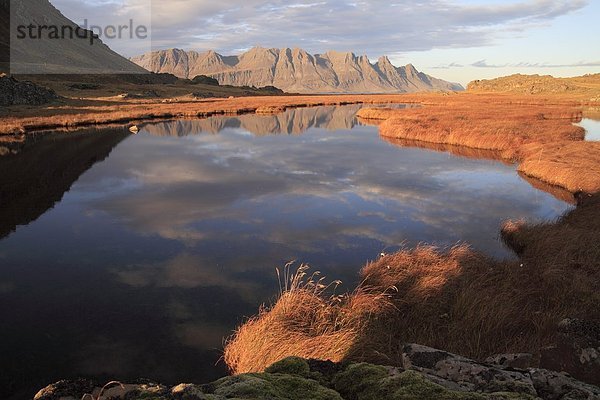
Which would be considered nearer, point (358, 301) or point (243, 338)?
point (243, 338)

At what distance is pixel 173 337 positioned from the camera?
10.6 metres

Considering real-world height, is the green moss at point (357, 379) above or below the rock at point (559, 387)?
below

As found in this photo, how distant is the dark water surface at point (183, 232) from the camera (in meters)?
10.3

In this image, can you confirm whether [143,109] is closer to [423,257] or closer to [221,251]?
[221,251]

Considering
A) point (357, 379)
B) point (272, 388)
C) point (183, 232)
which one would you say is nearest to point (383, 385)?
point (357, 379)

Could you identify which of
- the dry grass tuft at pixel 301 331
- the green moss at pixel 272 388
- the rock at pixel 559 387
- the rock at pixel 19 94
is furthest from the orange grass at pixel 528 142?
the rock at pixel 19 94

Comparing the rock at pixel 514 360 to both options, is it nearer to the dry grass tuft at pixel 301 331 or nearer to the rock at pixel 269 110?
the dry grass tuft at pixel 301 331

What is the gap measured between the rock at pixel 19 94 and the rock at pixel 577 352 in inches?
3224

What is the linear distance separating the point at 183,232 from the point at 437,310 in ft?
37.8

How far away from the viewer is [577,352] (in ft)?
17.4

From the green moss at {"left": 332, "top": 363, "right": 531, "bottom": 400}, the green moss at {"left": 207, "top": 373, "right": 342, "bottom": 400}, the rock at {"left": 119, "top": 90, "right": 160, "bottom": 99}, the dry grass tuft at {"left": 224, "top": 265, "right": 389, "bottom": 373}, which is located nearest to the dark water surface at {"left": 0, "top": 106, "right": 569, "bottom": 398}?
the dry grass tuft at {"left": 224, "top": 265, "right": 389, "bottom": 373}

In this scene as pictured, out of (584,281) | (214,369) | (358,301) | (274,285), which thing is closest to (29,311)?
(214,369)

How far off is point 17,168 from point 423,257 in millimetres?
29604

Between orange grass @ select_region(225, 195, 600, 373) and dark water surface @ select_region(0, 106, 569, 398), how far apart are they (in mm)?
1453
